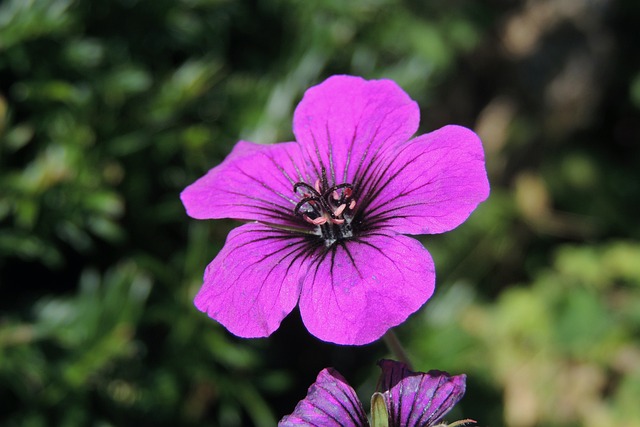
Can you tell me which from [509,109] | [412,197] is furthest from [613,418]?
[412,197]

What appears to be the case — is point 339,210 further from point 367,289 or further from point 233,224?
point 233,224

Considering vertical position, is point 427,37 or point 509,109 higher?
point 427,37

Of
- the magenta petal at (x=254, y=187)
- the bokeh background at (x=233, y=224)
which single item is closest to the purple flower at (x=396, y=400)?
the magenta petal at (x=254, y=187)

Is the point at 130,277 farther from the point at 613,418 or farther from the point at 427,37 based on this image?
the point at 613,418

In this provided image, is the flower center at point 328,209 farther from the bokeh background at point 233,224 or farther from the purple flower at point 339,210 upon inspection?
the bokeh background at point 233,224

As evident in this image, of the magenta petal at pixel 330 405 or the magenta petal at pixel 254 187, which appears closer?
the magenta petal at pixel 330 405
